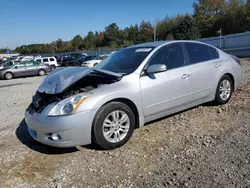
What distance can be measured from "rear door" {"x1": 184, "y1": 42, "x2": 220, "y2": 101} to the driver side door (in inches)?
7.3

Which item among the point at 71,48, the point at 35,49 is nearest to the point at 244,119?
the point at 71,48

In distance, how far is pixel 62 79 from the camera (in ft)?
14.1

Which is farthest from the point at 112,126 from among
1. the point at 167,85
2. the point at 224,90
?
the point at 224,90

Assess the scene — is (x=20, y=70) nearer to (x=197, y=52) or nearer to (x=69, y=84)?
(x=197, y=52)

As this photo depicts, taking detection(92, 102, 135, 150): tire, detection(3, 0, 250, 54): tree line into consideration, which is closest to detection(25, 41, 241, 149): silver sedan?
detection(92, 102, 135, 150): tire

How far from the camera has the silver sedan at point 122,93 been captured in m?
3.78

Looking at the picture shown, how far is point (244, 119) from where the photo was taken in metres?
4.87

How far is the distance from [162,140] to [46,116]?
6.05ft

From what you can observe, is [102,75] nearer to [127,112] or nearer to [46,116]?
[127,112]

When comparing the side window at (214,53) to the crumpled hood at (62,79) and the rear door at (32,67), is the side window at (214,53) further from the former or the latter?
the rear door at (32,67)

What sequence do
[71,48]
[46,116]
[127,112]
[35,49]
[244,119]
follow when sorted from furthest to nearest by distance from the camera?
[35,49]
[71,48]
[244,119]
[127,112]
[46,116]

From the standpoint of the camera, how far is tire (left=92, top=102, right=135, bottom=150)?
3865 mm

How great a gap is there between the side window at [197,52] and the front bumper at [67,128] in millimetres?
2535

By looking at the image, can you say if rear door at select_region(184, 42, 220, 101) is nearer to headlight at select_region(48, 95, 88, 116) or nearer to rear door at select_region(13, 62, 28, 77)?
headlight at select_region(48, 95, 88, 116)
